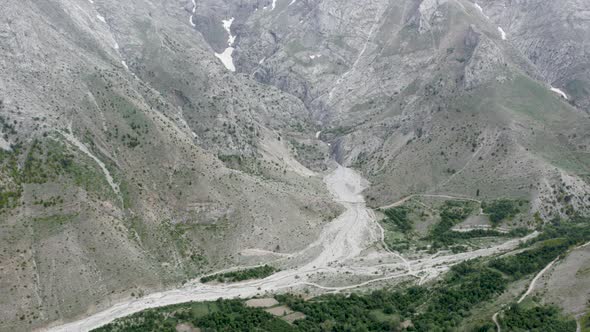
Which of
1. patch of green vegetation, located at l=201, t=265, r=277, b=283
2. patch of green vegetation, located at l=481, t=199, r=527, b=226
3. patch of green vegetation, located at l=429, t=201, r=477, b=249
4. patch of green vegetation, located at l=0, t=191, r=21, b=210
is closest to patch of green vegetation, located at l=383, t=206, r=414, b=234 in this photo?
patch of green vegetation, located at l=429, t=201, r=477, b=249

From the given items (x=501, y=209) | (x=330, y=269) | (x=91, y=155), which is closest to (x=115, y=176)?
(x=91, y=155)

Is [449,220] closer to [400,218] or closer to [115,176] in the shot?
[400,218]

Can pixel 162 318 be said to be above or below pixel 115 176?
below

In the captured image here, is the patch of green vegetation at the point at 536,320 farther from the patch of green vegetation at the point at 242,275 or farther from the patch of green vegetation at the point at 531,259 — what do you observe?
the patch of green vegetation at the point at 242,275

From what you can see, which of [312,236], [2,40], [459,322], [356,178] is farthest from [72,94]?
[459,322]

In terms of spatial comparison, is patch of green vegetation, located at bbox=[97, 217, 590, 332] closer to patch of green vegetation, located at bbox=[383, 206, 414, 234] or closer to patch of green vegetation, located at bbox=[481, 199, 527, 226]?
patch of green vegetation, located at bbox=[481, 199, 527, 226]

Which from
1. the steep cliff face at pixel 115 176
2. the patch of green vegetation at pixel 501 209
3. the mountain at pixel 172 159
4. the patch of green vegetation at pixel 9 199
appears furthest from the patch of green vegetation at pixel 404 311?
the patch of green vegetation at pixel 9 199

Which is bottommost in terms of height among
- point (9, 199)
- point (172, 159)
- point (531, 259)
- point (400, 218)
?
point (531, 259)
